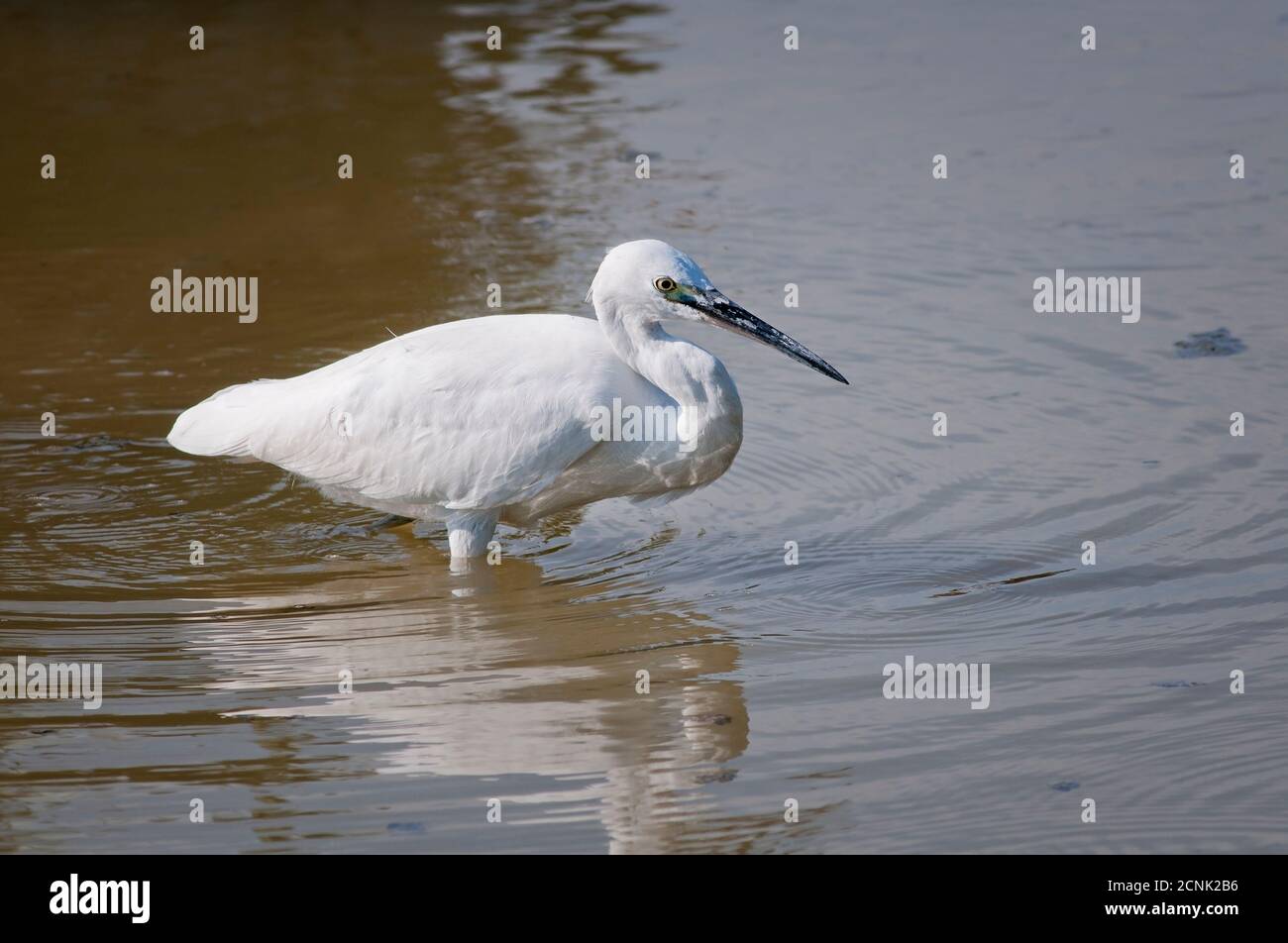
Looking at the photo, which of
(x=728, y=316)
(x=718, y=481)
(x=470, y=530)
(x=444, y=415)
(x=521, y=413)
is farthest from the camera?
(x=718, y=481)

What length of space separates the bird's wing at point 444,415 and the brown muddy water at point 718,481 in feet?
1.39

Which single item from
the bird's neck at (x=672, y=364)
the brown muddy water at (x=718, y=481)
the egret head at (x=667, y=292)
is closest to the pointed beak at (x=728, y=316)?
the egret head at (x=667, y=292)

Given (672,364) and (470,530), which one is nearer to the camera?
(672,364)

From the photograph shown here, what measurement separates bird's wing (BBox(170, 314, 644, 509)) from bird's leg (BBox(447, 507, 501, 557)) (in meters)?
0.09

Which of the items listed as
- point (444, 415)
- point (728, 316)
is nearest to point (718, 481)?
point (728, 316)

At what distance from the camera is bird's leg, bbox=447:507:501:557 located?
703 centimetres

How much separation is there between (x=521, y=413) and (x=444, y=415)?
35 centimetres

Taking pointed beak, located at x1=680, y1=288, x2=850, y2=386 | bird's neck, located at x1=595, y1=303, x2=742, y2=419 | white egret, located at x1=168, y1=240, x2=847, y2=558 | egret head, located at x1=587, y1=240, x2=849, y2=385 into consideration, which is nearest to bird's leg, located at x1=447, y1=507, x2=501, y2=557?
white egret, located at x1=168, y1=240, x2=847, y2=558

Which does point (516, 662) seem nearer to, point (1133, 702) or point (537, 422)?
point (537, 422)

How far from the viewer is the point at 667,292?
21.6 ft

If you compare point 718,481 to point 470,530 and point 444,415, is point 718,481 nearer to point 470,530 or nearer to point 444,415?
point 470,530

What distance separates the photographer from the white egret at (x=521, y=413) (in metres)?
6.61

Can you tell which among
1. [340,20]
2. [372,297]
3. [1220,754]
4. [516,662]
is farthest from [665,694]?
[340,20]

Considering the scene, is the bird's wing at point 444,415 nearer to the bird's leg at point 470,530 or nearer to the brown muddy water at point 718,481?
the bird's leg at point 470,530
